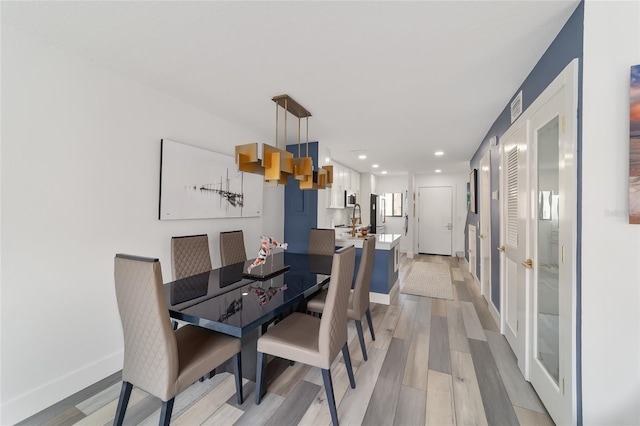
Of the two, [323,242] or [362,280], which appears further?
[323,242]

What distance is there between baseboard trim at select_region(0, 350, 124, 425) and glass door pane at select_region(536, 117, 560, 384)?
3188 millimetres

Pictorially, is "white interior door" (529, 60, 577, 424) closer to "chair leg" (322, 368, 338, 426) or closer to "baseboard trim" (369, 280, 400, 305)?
"chair leg" (322, 368, 338, 426)

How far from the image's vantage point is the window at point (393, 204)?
798 cm

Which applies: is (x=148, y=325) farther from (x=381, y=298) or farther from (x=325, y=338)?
(x=381, y=298)

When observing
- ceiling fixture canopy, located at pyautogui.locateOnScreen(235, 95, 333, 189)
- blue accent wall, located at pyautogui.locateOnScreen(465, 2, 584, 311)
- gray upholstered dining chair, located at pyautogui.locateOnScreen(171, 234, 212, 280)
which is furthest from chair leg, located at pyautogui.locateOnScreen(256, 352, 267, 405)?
blue accent wall, located at pyautogui.locateOnScreen(465, 2, 584, 311)

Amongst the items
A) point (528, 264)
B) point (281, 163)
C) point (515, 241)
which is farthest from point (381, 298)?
point (281, 163)

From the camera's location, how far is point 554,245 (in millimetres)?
1661

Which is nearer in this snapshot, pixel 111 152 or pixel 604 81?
pixel 604 81

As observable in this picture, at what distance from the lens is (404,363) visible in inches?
87.4

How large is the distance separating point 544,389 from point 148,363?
240 centimetres

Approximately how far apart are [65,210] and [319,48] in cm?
212

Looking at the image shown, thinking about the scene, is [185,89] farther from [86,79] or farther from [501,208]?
[501,208]

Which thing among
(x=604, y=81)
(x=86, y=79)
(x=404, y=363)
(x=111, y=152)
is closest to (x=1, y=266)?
(x=111, y=152)

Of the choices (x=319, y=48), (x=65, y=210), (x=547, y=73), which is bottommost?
(x=65, y=210)
